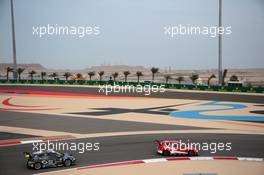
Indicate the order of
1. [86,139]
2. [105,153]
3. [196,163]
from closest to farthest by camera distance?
1. [196,163]
2. [105,153]
3. [86,139]

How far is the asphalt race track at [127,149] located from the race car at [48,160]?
0.28m

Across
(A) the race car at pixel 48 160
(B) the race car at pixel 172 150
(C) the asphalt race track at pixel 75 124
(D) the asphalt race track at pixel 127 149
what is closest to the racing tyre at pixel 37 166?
(A) the race car at pixel 48 160

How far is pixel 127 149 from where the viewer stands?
1925 centimetres

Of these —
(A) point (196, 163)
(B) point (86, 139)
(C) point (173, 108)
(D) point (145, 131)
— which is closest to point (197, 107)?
(C) point (173, 108)

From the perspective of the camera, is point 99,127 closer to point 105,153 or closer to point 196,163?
point 105,153

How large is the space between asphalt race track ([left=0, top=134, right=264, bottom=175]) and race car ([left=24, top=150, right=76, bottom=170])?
28 centimetres

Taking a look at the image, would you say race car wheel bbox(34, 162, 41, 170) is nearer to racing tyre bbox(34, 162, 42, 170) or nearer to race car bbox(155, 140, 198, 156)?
racing tyre bbox(34, 162, 42, 170)

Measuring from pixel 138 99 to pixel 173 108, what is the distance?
348 inches

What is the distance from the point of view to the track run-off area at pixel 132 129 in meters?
17.0

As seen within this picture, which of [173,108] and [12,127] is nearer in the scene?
[12,127]

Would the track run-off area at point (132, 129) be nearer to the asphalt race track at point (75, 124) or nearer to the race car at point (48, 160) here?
the asphalt race track at point (75, 124)

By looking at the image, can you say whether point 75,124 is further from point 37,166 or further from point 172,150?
point 172,150

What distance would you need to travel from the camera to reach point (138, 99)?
4397 centimetres

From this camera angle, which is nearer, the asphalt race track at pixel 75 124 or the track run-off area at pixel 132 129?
the track run-off area at pixel 132 129
